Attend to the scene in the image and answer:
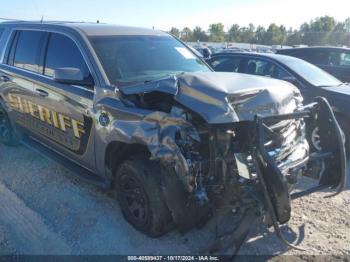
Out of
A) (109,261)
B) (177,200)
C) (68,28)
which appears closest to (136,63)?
(68,28)

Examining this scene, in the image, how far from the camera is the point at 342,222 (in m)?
4.09

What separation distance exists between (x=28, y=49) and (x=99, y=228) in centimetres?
283

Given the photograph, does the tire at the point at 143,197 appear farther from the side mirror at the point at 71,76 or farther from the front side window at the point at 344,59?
the front side window at the point at 344,59

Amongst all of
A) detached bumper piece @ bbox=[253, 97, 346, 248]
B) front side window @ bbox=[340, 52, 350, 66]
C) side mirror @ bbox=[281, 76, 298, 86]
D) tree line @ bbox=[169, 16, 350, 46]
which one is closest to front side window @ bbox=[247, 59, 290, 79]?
side mirror @ bbox=[281, 76, 298, 86]

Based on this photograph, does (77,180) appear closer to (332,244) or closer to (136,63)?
(136,63)

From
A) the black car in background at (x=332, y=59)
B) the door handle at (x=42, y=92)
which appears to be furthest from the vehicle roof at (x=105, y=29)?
the black car in background at (x=332, y=59)

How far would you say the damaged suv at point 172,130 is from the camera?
3096 millimetres

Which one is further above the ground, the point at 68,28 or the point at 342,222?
the point at 68,28

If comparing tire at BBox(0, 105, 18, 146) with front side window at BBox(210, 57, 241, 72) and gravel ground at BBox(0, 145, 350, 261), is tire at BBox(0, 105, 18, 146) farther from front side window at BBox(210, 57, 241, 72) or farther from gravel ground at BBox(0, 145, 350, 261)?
front side window at BBox(210, 57, 241, 72)

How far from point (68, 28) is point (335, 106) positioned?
176 inches

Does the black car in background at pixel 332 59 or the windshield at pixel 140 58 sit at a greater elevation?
the windshield at pixel 140 58

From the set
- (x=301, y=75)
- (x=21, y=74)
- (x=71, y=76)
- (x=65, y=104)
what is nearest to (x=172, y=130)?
(x=71, y=76)

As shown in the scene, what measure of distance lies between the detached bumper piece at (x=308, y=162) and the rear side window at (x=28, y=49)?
323cm

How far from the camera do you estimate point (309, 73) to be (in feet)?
23.2
